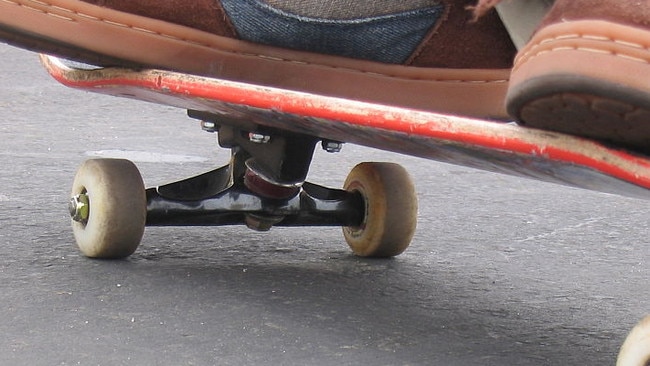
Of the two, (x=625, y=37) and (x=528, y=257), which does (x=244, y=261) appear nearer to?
(x=528, y=257)

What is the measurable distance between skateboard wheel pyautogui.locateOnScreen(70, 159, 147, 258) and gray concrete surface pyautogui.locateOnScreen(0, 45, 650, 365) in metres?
0.03

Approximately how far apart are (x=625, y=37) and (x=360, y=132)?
16.2 inches

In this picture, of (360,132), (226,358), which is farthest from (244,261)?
(360,132)

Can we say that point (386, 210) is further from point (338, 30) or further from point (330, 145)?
point (338, 30)

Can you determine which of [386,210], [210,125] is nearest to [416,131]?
[210,125]

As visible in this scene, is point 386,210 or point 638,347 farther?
point 386,210

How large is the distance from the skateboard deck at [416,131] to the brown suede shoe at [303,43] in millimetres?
59

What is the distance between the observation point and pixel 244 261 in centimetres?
201

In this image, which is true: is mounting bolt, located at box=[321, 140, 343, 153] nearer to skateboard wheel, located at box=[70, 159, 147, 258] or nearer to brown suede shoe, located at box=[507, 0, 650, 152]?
skateboard wheel, located at box=[70, 159, 147, 258]

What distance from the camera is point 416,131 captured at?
1150mm

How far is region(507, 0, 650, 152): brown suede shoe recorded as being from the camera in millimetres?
939

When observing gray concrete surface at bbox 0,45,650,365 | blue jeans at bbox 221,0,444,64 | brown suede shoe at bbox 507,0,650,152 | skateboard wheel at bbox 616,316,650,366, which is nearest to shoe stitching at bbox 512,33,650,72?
brown suede shoe at bbox 507,0,650,152

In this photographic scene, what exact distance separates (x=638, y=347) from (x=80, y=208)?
117 cm

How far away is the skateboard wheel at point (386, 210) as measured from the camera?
205cm
